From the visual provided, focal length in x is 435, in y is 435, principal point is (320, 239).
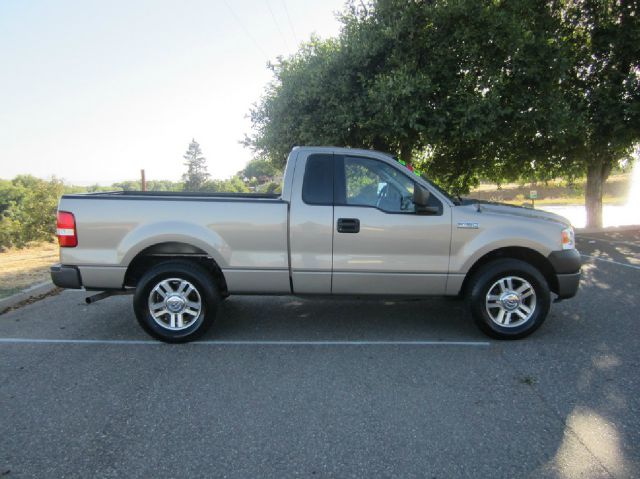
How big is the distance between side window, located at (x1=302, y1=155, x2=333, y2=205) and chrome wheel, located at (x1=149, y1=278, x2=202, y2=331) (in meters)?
1.56

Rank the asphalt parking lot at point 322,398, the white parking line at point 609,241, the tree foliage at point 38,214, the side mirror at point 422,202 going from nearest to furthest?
the asphalt parking lot at point 322,398, the side mirror at point 422,202, the white parking line at point 609,241, the tree foliage at point 38,214

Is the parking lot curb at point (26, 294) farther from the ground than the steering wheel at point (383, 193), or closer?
closer

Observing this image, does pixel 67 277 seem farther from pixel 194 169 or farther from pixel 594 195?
pixel 194 169

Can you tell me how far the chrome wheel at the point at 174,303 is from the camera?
4527mm

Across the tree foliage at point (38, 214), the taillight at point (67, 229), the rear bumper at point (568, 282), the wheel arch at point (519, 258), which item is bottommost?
the tree foliage at point (38, 214)

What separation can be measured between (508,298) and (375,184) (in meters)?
1.84

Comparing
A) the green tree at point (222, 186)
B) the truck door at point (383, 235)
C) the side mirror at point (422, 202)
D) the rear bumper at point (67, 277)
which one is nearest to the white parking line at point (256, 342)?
the truck door at point (383, 235)

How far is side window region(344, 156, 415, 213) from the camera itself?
4625mm

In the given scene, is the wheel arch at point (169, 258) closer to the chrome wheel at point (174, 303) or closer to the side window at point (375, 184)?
the chrome wheel at point (174, 303)

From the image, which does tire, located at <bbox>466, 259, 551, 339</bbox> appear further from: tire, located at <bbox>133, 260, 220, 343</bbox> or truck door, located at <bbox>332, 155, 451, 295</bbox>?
tire, located at <bbox>133, 260, 220, 343</bbox>

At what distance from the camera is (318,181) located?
4.62m

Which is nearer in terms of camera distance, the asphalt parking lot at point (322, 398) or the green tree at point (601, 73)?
the asphalt parking lot at point (322, 398)

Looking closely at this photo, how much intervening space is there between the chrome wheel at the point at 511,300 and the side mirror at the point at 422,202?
102cm

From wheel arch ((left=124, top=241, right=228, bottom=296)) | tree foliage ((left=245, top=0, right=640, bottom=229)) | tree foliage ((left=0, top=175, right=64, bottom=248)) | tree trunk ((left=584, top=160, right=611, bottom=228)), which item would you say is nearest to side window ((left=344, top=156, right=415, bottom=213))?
wheel arch ((left=124, top=241, right=228, bottom=296))
